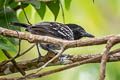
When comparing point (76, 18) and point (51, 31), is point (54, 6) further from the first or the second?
point (76, 18)

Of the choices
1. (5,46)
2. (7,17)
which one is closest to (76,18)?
(7,17)

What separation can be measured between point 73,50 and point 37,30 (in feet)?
1.89

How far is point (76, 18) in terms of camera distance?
8.50 feet

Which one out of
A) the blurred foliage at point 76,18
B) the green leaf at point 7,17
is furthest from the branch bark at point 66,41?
the green leaf at point 7,17

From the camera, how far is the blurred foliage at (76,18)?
1.74m

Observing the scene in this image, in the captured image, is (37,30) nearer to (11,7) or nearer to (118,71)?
(11,7)

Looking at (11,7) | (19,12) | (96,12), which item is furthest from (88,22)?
(11,7)

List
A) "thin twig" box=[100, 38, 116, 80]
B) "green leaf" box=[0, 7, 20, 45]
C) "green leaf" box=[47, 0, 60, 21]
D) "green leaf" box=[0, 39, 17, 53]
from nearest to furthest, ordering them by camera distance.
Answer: "thin twig" box=[100, 38, 116, 80], "green leaf" box=[0, 39, 17, 53], "green leaf" box=[0, 7, 20, 45], "green leaf" box=[47, 0, 60, 21]

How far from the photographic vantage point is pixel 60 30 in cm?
189

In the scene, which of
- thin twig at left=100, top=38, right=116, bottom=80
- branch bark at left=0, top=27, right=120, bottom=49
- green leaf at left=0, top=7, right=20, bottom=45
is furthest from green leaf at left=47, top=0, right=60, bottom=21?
thin twig at left=100, top=38, right=116, bottom=80

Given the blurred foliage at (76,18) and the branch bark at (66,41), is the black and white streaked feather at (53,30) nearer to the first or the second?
the blurred foliage at (76,18)

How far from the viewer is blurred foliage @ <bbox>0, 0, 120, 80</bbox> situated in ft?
5.71

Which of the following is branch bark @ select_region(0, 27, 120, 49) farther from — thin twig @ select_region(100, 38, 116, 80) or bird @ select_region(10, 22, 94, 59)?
bird @ select_region(10, 22, 94, 59)

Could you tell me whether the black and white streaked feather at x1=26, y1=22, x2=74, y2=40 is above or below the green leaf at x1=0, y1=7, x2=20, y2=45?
below
